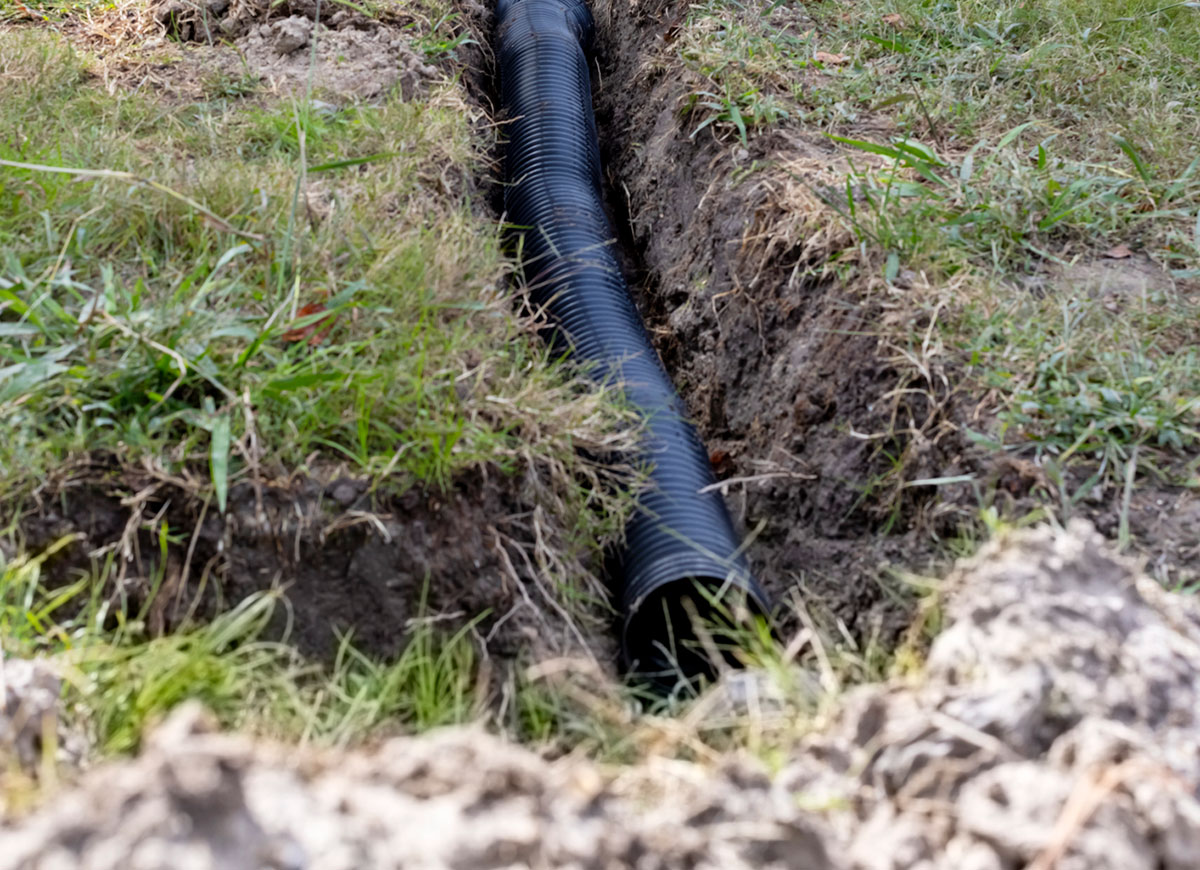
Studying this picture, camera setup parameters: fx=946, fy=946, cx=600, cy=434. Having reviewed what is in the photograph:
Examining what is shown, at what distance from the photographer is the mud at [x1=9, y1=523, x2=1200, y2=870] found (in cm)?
99

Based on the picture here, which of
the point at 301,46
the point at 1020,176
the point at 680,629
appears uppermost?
the point at 301,46

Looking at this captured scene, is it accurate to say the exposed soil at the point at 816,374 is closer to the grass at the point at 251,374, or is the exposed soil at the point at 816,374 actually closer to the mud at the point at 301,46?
the grass at the point at 251,374

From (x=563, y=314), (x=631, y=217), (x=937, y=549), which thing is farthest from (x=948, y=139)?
(x=937, y=549)

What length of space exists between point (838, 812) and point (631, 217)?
2.78m

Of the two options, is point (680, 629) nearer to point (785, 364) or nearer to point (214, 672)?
point (785, 364)

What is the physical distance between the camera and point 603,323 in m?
2.90

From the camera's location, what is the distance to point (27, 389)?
193 centimetres

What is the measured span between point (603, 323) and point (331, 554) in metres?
1.23

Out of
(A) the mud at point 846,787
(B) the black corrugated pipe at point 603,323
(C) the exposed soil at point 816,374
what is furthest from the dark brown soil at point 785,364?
(A) the mud at point 846,787

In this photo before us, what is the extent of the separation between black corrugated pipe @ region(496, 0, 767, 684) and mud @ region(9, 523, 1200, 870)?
66 centimetres

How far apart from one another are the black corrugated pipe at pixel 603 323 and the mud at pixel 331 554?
0.24 m

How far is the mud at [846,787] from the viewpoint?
99cm

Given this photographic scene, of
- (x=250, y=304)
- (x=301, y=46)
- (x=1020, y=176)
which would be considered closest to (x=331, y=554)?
(x=250, y=304)

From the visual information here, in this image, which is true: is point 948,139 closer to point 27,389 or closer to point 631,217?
point 631,217
